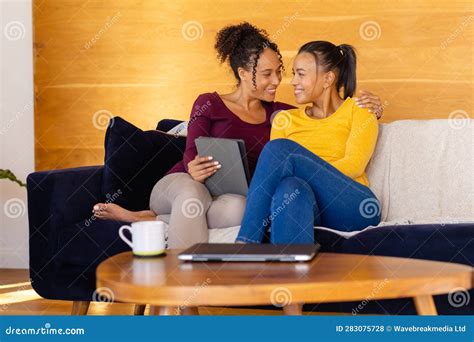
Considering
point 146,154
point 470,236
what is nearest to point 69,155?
point 146,154

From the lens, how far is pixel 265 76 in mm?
3078

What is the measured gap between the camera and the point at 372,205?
2.57m

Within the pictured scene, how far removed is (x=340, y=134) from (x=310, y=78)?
0.24 metres

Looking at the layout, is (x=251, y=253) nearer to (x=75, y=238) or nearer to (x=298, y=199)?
(x=298, y=199)

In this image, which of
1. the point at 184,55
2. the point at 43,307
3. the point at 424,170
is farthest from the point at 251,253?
the point at 184,55

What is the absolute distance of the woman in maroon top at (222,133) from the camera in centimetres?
267

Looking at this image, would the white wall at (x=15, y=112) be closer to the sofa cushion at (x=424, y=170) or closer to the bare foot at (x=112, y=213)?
the bare foot at (x=112, y=213)

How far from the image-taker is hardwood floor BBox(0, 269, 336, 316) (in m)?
3.21

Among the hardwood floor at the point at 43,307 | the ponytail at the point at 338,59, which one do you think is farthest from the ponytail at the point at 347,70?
the hardwood floor at the point at 43,307

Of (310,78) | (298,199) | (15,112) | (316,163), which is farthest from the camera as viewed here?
(15,112)

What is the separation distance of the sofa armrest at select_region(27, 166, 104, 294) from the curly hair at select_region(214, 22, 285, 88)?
78 centimetres

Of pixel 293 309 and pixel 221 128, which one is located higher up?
pixel 221 128

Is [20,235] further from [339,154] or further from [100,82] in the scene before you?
[339,154]

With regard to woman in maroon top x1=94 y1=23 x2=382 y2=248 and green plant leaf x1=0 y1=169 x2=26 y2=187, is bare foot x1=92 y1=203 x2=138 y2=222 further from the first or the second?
green plant leaf x1=0 y1=169 x2=26 y2=187
